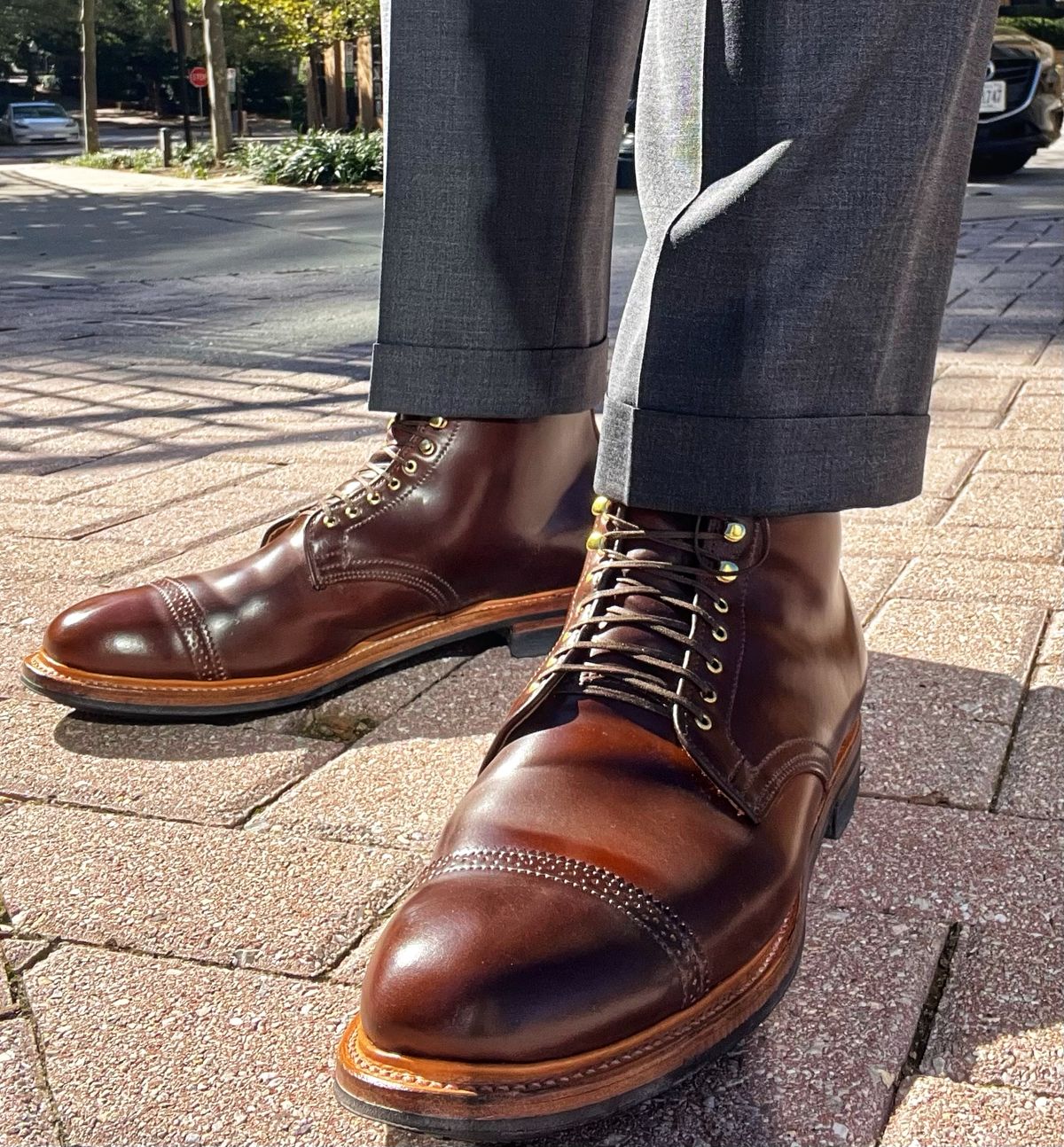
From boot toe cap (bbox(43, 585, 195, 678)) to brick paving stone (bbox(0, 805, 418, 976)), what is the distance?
215mm

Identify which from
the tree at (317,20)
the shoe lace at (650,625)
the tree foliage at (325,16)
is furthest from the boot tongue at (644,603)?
the tree foliage at (325,16)

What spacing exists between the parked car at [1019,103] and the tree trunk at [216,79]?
1440 cm

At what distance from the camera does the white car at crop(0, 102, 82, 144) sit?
3781 cm

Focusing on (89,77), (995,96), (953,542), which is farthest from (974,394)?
(89,77)

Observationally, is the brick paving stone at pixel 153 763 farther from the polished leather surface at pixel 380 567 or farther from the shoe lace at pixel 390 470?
the shoe lace at pixel 390 470

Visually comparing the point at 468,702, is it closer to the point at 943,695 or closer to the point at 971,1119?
the point at 943,695

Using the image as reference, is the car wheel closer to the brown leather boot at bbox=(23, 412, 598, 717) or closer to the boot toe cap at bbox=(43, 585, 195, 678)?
the brown leather boot at bbox=(23, 412, 598, 717)

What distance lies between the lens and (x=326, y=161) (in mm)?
17109

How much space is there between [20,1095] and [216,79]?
2379 centimetres

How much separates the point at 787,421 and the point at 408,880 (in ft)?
1.89

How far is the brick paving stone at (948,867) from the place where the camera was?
52.1 inches

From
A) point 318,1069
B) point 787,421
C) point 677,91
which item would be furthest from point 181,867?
point 677,91

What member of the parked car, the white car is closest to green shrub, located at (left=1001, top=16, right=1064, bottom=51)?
the parked car

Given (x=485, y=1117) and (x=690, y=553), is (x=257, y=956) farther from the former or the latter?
(x=690, y=553)
